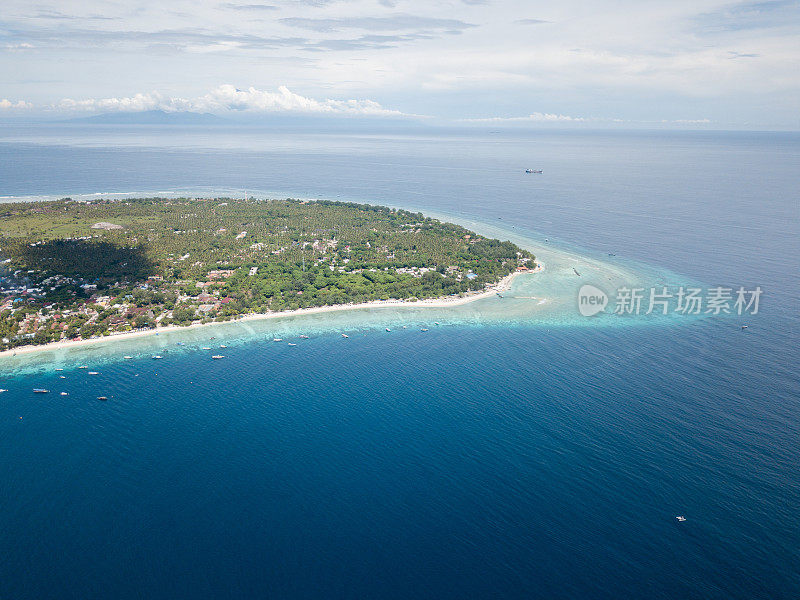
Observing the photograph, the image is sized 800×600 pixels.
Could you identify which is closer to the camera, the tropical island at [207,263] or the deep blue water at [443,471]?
the deep blue water at [443,471]

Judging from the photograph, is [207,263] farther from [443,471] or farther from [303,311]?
[443,471]

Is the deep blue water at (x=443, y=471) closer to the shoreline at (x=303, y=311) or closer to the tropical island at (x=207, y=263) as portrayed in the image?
the shoreline at (x=303, y=311)

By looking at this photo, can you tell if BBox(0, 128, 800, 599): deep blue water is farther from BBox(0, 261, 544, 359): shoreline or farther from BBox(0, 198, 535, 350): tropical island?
BBox(0, 198, 535, 350): tropical island

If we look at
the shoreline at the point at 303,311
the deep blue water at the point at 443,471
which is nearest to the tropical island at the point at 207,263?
the shoreline at the point at 303,311

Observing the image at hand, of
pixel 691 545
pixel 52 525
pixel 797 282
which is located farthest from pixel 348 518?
pixel 797 282

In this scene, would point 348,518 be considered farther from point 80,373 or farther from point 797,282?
point 797,282

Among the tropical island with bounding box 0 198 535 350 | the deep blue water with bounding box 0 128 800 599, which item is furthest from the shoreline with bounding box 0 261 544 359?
the deep blue water with bounding box 0 128 800 599
